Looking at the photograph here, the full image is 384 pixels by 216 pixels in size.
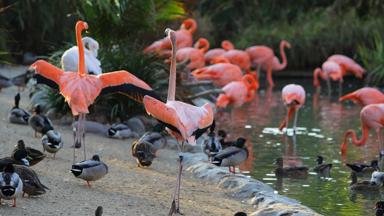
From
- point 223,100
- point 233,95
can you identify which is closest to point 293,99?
point 233,95

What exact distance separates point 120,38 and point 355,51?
1313cm

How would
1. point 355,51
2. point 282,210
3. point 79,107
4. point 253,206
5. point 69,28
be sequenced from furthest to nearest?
point 355,51 < point 69,28 < point 79,107 < point 253,206 < point 282,210

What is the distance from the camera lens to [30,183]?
25.6 ft

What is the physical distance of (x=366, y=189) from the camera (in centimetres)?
1033

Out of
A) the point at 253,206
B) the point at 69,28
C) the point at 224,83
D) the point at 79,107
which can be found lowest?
the point at 253,206

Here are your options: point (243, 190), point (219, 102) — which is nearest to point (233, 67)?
point (219, 102)

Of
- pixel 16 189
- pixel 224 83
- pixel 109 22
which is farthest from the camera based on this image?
pixel 224 83

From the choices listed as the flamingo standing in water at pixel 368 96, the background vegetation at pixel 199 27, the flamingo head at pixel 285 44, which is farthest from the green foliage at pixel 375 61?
the flamingo standing in water at pixel 368 96

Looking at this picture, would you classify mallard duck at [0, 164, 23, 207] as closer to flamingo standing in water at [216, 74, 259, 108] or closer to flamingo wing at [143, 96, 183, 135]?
flamingo wing at [143, 96, 183, 135]

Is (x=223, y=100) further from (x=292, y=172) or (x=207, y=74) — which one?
(x=292, y=172)

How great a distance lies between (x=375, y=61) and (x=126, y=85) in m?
14.8

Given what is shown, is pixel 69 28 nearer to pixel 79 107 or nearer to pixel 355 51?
pixel 355 51

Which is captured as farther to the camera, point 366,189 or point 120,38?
→ point 120,38

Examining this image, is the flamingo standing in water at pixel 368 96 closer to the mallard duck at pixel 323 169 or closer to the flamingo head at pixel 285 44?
the mallard duck at pixel 323 169
